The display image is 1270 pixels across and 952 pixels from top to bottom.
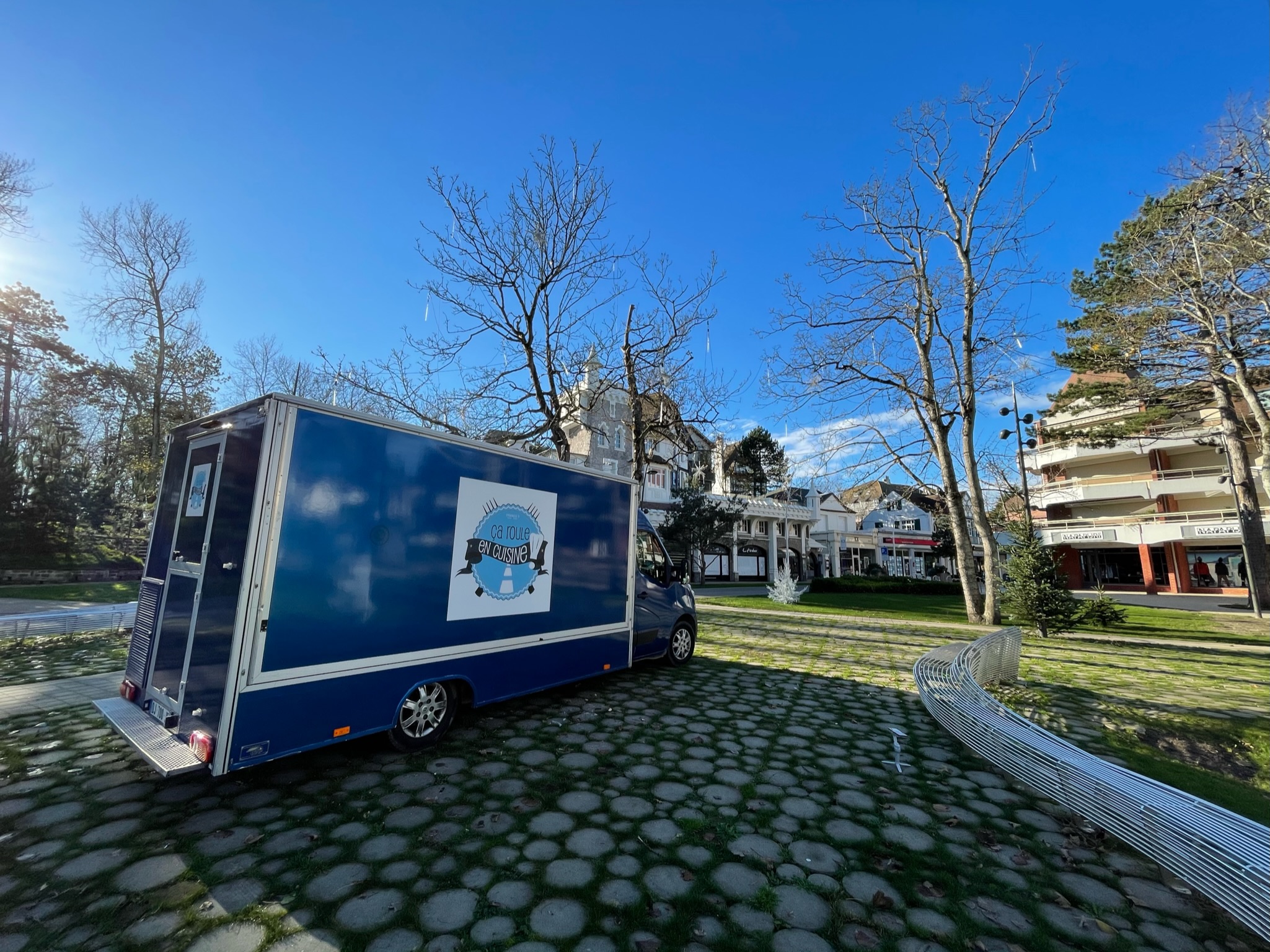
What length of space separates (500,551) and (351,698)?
5.60 feet

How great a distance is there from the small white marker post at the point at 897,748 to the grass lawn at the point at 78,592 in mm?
19153

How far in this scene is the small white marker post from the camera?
4461mm

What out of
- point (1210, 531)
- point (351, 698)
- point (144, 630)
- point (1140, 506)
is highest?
point (1140, 506)

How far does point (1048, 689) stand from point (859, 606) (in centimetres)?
1445

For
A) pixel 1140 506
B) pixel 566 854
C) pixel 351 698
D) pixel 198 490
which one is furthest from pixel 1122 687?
pixel 1140 506

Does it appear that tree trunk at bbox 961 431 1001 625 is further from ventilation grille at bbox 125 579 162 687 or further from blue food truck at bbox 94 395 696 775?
ventilation grille at bbox 125 579 162 687

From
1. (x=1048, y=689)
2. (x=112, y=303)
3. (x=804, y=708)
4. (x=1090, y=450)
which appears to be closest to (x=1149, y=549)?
(x=1090, y=450)

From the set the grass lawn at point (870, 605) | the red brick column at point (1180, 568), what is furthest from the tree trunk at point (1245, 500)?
the red brick column at point (1180, 568)

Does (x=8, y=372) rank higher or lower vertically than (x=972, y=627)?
higher

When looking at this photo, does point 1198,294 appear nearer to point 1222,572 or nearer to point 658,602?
point 658,602

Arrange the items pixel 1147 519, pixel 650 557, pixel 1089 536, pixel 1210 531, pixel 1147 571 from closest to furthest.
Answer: pixel 650 557, pixel 1210 531, pixel 1147 519, pixel 1147 571, pixel 1089 536

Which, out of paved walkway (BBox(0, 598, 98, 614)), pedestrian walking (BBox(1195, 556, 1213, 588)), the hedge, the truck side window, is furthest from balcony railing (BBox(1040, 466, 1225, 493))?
paved walkway (BBox(0, 598, 98, 614))

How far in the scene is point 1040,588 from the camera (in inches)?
509

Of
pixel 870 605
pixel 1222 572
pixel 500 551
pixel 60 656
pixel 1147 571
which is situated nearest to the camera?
pixel 500 551
